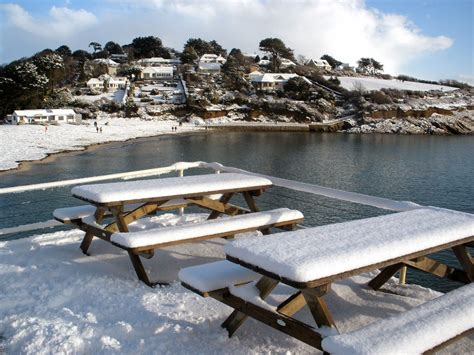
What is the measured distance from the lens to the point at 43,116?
5712cm

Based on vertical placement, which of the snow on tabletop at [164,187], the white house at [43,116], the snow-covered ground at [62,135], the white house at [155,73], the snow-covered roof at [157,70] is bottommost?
the snow-covered ground at [62,135]

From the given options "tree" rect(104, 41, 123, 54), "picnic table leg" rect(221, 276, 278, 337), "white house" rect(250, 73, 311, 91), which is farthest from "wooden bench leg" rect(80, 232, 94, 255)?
"tree" rect(104, 41, 123, 54)

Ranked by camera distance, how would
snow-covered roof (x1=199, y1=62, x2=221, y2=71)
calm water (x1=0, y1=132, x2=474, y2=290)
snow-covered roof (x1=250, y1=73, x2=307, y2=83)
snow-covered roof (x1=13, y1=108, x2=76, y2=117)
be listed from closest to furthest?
calm water (x1=0, y1=132, x2=474, y2=290) → snow-covered roof (x1=13, y1=108, x2=76, y2=117) → snow-covered roof (x1=250, y1=73, x2=307, y2=83) → snow-covered roof (x1=199, y1=62, x2=221, y2=71)

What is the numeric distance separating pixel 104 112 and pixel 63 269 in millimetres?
64271

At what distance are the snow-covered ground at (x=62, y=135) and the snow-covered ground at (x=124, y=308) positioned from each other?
24.6 metres

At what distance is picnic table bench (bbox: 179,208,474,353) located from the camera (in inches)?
119

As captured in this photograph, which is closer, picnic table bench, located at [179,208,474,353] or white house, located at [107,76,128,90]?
picnic table bench, located at [179,208,474,353]

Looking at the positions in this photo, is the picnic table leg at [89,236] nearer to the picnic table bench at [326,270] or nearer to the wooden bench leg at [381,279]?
the picnic table bench at [326,270]

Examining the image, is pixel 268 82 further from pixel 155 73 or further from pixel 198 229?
pixel 198 229

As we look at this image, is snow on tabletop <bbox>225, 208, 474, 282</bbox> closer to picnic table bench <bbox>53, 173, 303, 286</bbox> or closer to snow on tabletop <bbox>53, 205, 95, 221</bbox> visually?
picnic table bench <bbox>53, 173, 303, 286</bbox>

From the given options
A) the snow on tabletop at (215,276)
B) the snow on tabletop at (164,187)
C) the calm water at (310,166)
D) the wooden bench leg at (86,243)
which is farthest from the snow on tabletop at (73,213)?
the calm water at (310,166)

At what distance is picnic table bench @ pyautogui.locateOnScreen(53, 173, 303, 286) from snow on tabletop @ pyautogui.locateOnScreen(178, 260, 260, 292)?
1.04 meters

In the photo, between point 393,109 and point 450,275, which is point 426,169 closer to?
point 450,275

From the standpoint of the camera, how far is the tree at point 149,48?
392 feet
